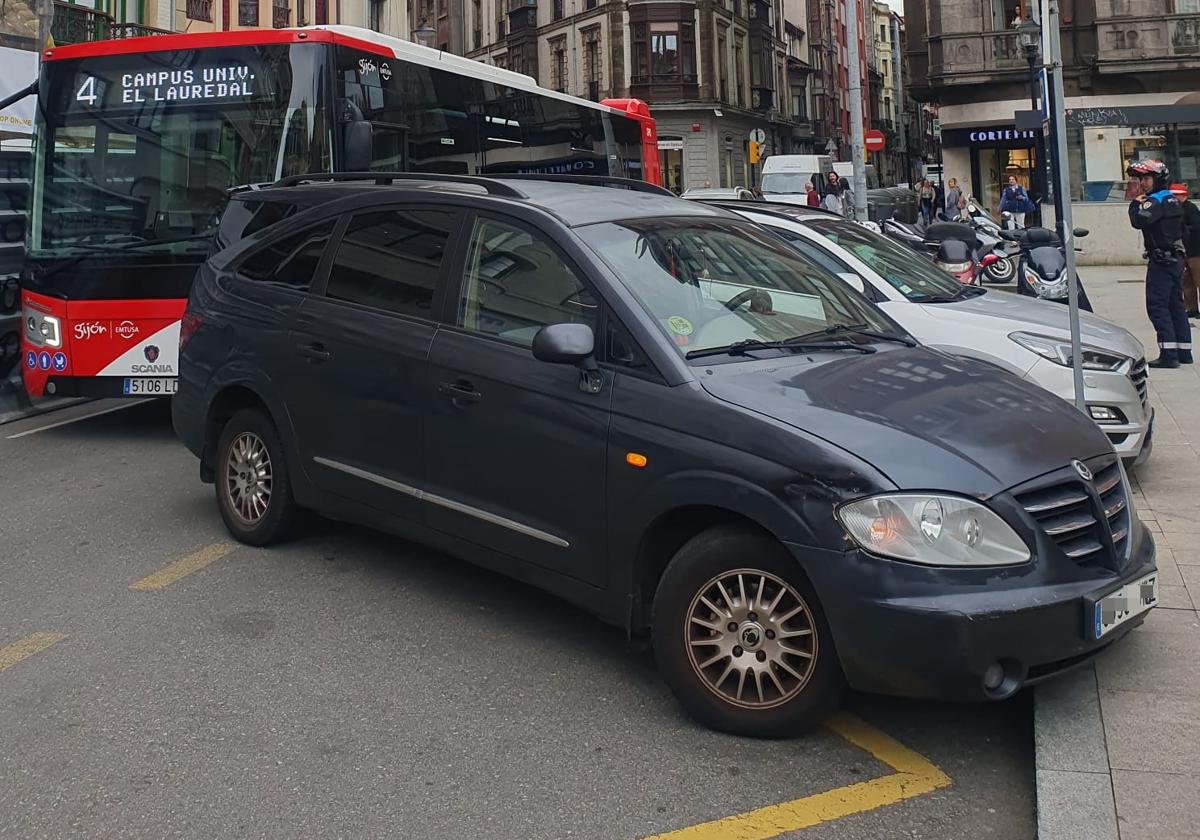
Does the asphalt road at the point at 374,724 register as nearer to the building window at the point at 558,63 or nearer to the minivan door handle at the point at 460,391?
the minivan door handle at the point at 460,391

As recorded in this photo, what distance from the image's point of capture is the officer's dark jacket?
11.2 meters

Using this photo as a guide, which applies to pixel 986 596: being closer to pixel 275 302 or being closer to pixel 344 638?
pixel 344 638

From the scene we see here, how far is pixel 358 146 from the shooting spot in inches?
361

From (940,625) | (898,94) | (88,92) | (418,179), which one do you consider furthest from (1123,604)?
(898,94)

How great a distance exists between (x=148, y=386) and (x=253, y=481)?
3.67 m

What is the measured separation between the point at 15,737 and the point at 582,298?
2469 mm

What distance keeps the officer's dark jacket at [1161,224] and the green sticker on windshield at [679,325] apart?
8184 millimetres

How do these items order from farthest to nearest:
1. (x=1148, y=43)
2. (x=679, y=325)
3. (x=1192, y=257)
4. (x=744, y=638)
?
(x=1148, y=43) < (x=1192, y=257) < (x=679, y=325) < (x=744, y=638)

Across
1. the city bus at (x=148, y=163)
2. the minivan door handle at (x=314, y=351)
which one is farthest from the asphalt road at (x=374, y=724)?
the city bus at (x=148, y=163)

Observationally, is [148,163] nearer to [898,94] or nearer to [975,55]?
[975,55]

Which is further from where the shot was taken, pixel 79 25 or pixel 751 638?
pixel 79 25

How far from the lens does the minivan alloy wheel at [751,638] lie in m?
3.88

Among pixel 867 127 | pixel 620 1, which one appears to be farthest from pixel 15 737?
pixel 867 127

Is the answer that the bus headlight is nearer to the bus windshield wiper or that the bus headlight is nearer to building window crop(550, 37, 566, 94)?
the bus windshield wiper
